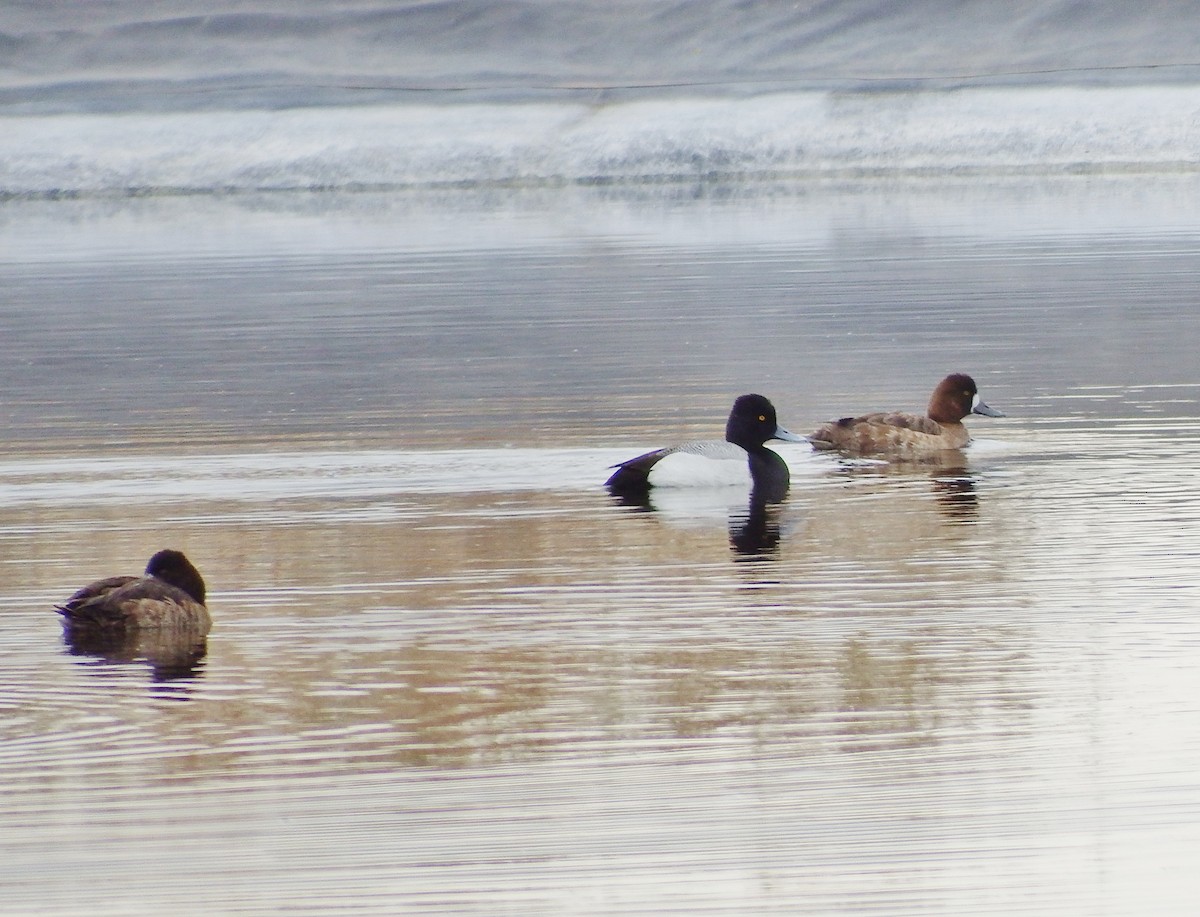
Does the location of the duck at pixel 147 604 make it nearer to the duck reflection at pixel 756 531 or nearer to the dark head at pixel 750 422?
the duck reflection at pixel 756 531

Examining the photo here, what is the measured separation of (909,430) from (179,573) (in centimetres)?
605

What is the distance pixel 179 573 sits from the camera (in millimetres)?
9477

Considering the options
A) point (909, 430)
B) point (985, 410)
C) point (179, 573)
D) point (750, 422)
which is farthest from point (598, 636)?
point (985, 410)

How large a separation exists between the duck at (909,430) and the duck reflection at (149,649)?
5803mm

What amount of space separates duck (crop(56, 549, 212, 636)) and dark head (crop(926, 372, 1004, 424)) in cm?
644

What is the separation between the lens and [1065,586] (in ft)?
32.5

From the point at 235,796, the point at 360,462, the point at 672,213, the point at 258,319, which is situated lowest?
the point at 235,796

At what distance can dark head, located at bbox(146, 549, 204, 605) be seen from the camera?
31.1ft

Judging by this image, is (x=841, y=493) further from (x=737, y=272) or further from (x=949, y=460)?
(x=737, y=272)

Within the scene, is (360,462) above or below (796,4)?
below

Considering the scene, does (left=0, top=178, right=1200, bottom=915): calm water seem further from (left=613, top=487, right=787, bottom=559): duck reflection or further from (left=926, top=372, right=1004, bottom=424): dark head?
(left=926, top=372, right=1004, bottom=424): dark head

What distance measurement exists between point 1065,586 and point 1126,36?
72.3 metres

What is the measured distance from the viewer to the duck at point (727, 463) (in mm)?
12945

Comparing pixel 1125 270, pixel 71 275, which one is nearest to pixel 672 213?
pixel 71 275
